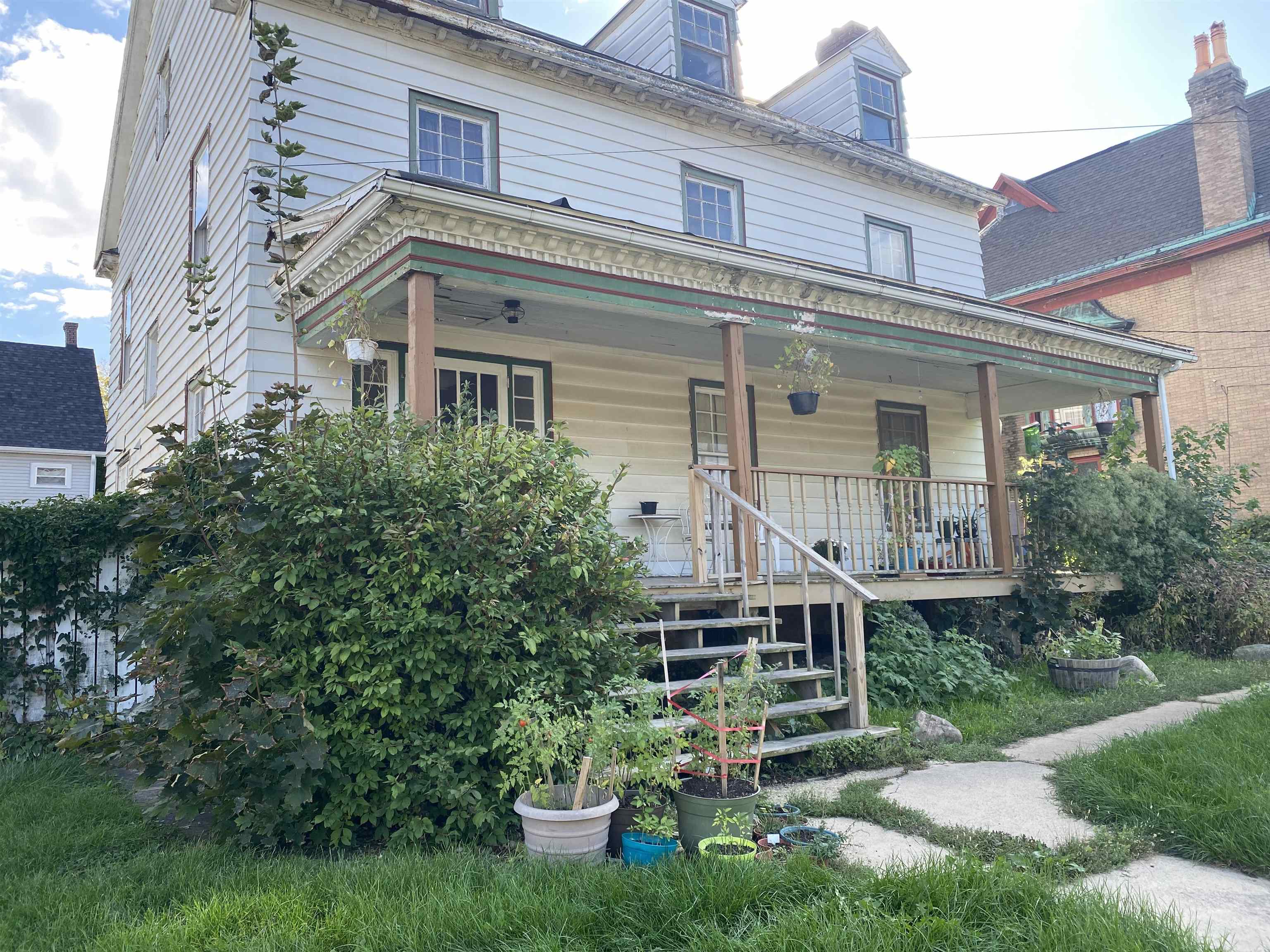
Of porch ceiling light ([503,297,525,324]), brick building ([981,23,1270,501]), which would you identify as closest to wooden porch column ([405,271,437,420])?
porch ceiling light ([503,297,525,324])

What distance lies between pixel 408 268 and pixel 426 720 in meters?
3.51

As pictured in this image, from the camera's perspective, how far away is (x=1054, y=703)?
7266 mm

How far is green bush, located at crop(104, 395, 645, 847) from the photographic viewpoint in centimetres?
399

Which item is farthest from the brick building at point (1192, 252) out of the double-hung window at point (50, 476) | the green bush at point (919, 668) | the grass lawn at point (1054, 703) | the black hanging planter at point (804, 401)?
the double-hung window at point (50, 476)

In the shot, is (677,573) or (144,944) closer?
(144,944)

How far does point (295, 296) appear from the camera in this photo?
25.2 feet

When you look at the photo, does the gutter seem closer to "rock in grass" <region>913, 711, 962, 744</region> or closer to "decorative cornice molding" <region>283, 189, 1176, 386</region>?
"decorative cornice molding" <region>283, 189, 1176, 386</region>

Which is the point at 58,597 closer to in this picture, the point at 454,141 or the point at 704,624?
the point at 704,624

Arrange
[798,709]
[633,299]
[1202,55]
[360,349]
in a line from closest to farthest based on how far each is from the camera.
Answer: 1. [798,709]
2. [360,349]
3. [633,299]
4. [1202,55]

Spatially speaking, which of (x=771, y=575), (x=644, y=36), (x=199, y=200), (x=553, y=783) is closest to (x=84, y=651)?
(x=553, y=783)

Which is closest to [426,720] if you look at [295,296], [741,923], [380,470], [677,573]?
[380,470]

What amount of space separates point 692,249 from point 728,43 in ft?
20.4

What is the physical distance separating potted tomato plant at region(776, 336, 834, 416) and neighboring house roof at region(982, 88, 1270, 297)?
13568 millimetres

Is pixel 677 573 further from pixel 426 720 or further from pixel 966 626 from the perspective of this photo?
pixel 426 720
